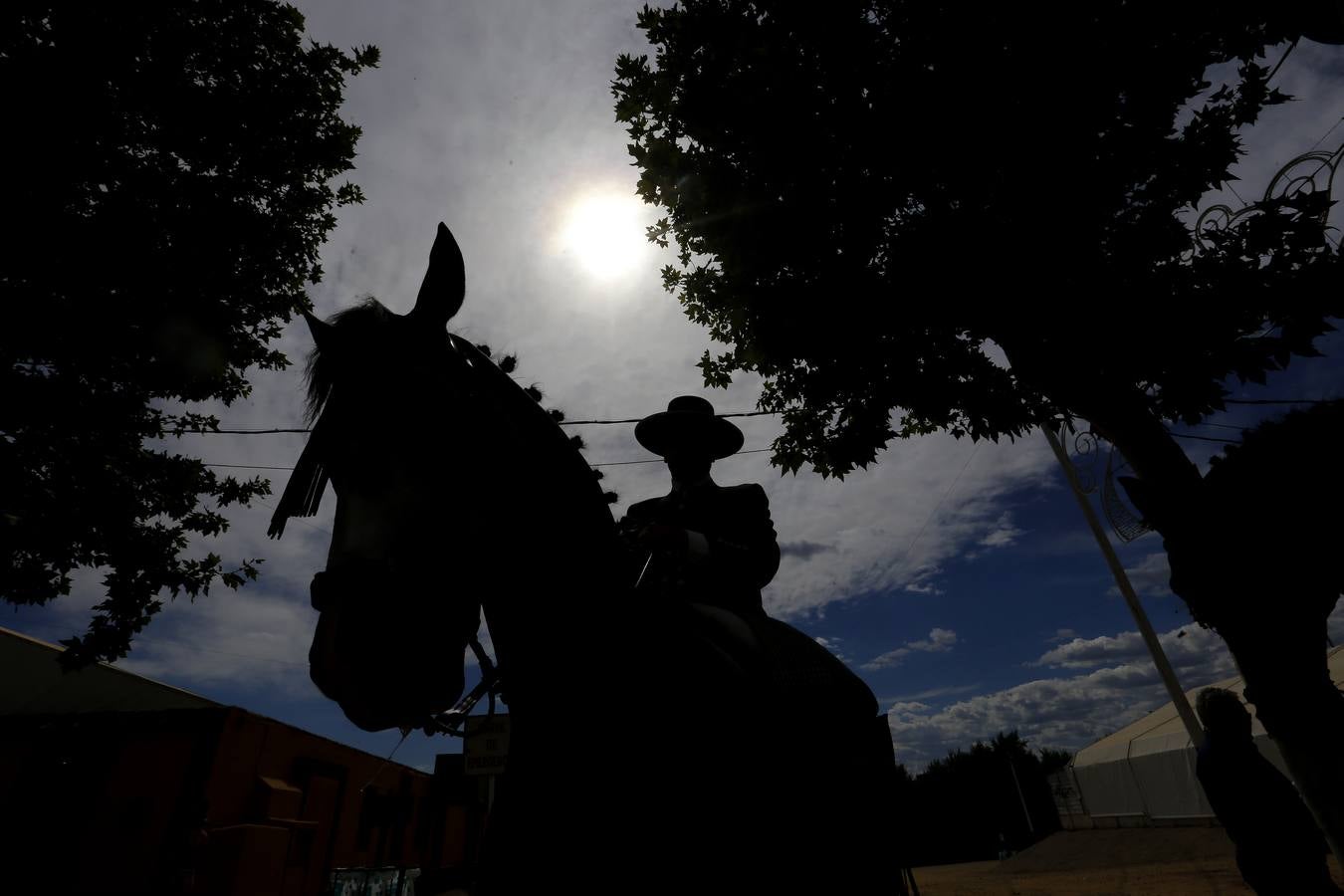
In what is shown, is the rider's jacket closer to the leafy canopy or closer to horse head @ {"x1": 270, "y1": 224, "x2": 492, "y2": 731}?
horse head @ {"x1": 270, "y1": 224, "x2": 492, "y2": 731}

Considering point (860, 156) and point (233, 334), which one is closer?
point (860, 156)

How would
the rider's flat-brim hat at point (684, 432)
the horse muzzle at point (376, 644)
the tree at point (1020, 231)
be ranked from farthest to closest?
the tree at point (1020, 231) < the rider's flat-brim hat at point (684, 432) < the horse muzzle at point (376, 644)

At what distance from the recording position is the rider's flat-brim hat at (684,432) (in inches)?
116

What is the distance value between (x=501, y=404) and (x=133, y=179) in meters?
6.98

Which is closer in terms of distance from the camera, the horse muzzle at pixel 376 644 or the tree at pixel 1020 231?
the horse muzzle at pixel 376 644

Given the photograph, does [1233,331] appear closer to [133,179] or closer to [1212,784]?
[1212,784]

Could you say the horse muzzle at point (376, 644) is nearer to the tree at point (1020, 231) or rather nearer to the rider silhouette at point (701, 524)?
the rider silhouette at point (701, 524)

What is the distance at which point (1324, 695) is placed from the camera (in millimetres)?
3900

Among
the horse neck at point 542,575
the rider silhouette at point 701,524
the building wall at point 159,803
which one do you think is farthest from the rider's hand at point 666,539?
the building wall at point 159,803

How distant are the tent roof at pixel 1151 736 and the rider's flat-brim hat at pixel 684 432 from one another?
2569cm

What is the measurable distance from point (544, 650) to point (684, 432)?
1.56 meters

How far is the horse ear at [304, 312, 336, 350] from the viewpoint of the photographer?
5.77 feet

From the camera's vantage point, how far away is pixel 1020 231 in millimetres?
4895

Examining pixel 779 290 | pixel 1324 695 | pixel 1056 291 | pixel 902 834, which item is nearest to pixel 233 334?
pixel 779 290
